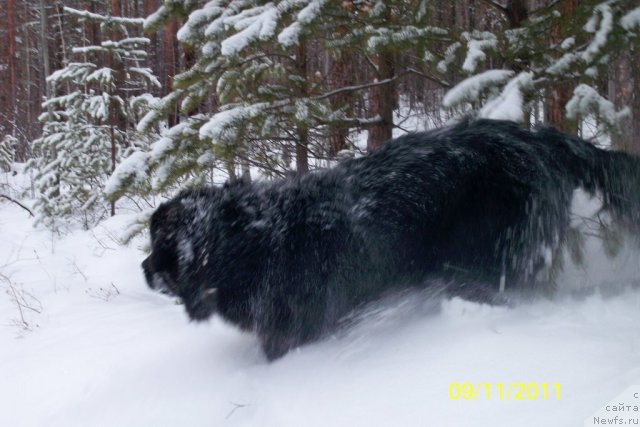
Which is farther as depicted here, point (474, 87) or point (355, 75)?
point (355, 75)

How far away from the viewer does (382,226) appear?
2.75 meters

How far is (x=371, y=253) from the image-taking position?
272 cm

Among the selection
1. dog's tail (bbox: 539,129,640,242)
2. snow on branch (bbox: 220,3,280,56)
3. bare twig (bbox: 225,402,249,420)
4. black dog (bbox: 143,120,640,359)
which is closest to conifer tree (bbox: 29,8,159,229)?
snow on branch (bbox: 220,3,280,56)

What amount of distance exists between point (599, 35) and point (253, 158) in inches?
124

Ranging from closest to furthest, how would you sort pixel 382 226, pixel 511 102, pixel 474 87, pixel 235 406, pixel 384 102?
pixel 235 406, pixel 382 226, pixel 511 102, pixel 474 87, pixel 384 102

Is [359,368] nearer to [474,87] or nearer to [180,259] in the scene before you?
[180,259]

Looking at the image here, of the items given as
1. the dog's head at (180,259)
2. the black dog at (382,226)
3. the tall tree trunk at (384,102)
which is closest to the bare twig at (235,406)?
the black dog at (382,226)

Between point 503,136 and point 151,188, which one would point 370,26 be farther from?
point 151,188

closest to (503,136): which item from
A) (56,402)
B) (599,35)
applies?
(599,35)

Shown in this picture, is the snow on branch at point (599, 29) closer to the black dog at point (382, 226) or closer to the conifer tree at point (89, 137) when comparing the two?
the black dog at point (382, 226)

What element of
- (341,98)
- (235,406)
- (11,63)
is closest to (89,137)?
(341,98)
